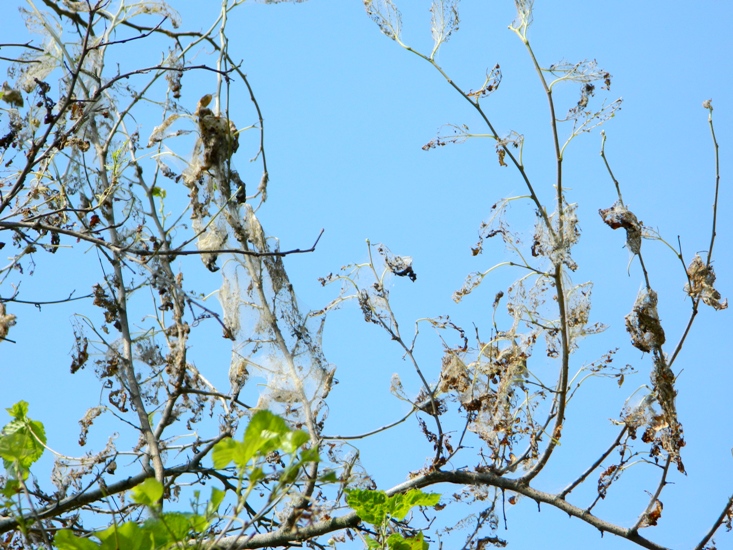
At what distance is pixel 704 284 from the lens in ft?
10.4

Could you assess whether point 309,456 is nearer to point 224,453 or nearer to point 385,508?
point 224,453

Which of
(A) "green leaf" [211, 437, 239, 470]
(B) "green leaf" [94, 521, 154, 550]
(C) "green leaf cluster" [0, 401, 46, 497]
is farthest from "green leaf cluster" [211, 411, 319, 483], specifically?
(C) "green leaf cluster" [0, 401, 46, 497]

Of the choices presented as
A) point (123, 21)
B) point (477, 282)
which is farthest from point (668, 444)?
point (123, 21)

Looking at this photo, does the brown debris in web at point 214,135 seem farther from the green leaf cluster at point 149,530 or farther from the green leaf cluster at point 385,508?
the green leaf cluster at point 149,530

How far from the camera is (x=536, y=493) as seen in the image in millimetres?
3150

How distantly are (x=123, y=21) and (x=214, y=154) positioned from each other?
74cm

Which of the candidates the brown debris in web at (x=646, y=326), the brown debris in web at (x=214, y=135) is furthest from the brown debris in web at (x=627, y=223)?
the brown debris in web at (x=214, y=135)

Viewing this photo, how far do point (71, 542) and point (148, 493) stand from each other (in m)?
0.17

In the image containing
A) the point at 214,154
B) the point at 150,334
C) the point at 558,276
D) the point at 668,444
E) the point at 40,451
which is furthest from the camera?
the point at 150,334

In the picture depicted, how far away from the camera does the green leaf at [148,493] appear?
124 centimetres

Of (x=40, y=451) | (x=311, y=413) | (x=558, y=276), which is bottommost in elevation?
(x=40, y=451)

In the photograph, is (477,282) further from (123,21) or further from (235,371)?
(123,21)

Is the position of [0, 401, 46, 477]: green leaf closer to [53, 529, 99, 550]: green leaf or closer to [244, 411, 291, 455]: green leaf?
[53, 529, 99, 550]: green leaf

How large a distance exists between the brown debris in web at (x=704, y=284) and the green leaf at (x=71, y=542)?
2523 mm
